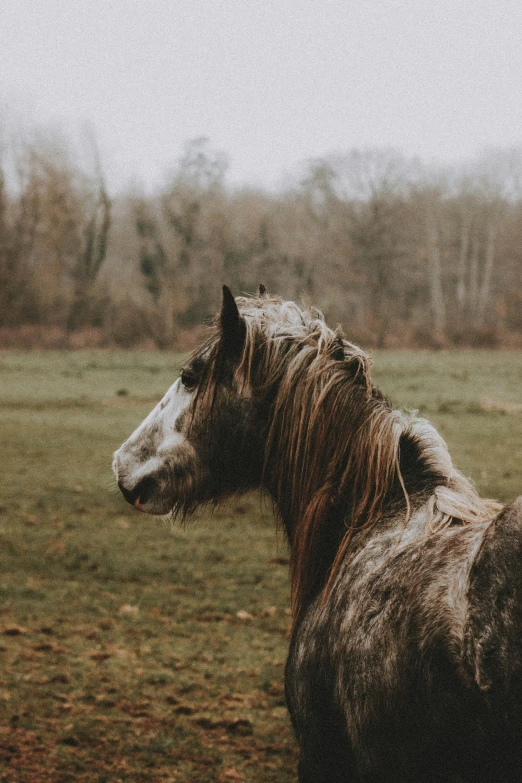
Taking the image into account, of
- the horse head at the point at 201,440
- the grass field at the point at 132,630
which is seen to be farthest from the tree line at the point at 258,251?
the horse head at the point at 201,440

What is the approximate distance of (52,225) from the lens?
39.4m

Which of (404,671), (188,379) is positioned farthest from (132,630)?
(404,671)

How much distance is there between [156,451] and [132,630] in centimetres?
367

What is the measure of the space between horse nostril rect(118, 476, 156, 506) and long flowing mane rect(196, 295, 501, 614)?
16.7 inches

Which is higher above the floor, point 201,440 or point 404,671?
point 201,440

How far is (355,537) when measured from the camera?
7.97ft

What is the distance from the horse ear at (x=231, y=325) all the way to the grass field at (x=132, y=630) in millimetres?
783

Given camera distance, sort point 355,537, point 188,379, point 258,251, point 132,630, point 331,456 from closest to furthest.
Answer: point 355,537 → point 331,456 → point 188,379 → point 132,630 → point 258,251

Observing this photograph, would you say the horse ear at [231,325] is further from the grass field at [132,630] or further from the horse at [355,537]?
the grass field at [132,630]

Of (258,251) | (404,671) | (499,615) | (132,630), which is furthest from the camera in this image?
(258,251)

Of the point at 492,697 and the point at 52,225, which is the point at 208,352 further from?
the point at 52,225

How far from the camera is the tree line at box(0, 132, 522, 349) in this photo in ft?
123

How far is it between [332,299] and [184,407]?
135ft

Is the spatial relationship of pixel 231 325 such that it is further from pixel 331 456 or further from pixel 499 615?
pixel 499 615
